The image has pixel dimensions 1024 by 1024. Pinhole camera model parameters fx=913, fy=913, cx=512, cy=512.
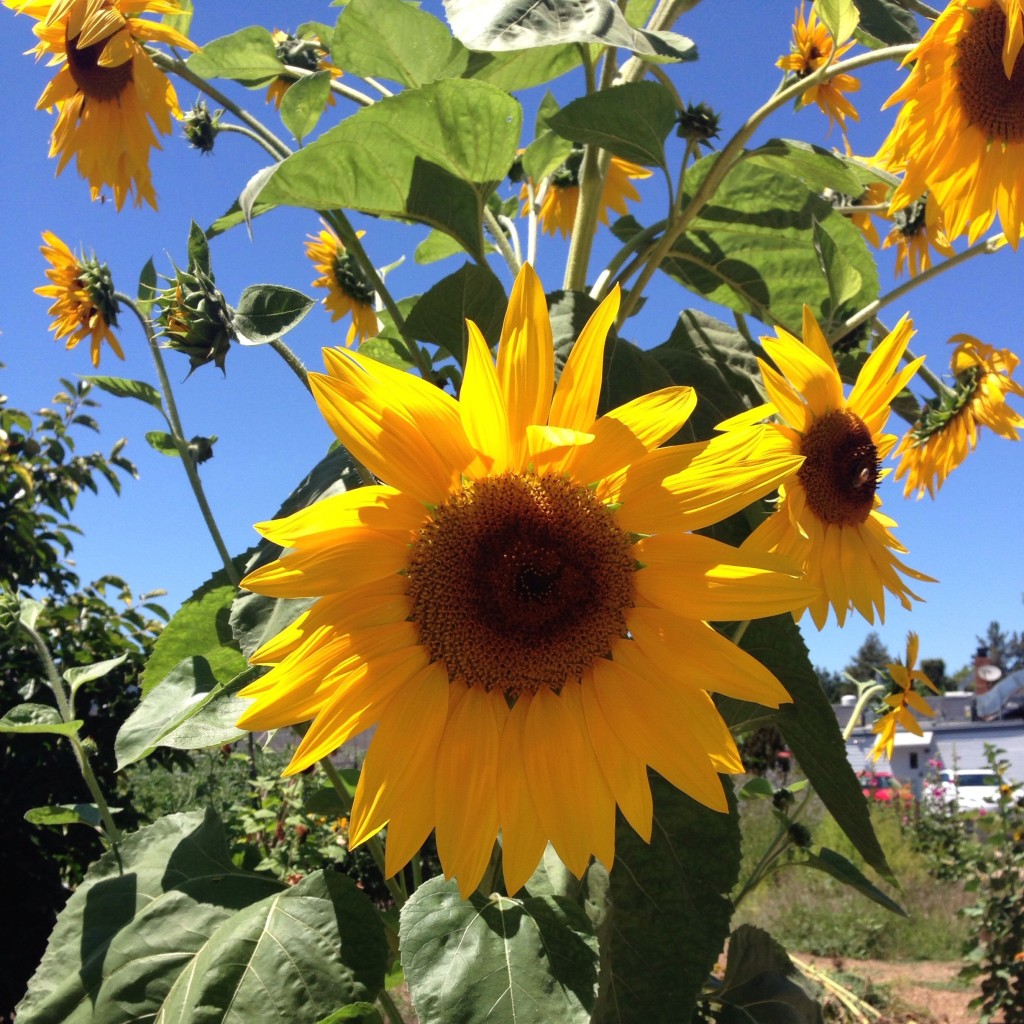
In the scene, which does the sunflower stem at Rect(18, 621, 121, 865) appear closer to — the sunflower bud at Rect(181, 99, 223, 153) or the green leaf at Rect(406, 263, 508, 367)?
the green leaf at Rect(406, 263, 508, 367)

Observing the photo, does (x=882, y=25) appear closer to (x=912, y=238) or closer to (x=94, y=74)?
(x=912, y=238)

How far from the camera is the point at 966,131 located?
1309mm

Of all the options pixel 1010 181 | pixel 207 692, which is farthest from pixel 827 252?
pixel 207 692

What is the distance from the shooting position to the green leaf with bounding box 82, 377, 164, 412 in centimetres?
119

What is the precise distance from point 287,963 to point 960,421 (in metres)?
1.57

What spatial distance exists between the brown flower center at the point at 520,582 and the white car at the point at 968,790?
217 inches

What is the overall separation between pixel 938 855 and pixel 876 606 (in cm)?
820

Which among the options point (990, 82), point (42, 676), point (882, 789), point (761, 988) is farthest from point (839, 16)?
point (882, 789)

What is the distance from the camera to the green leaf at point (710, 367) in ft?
3.62

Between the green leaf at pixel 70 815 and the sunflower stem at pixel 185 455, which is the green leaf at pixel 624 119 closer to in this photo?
the sunflower stem at pixel 185 455

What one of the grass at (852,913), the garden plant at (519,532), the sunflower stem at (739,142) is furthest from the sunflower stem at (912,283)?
the grass at (852,913)

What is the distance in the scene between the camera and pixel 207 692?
2.94 feet

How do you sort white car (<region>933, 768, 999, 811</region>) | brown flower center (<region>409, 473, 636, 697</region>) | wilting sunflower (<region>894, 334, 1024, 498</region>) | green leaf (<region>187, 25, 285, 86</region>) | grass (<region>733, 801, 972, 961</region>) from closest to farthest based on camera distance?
brown flower center (<region>409, 473, 636, 697</region>) → green leaf (<region>187, 25, 285, 86</region>) → wilting sunflower (<region>894, 334, 1024, 498</region>) → white car (<region>933, 768, 999, 811</region>) → grass (<region>733, 801, 972, 961</region>)

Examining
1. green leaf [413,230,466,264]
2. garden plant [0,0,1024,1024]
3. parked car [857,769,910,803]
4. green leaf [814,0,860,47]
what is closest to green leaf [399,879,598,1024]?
garden plant [0,0,1024,1024]
